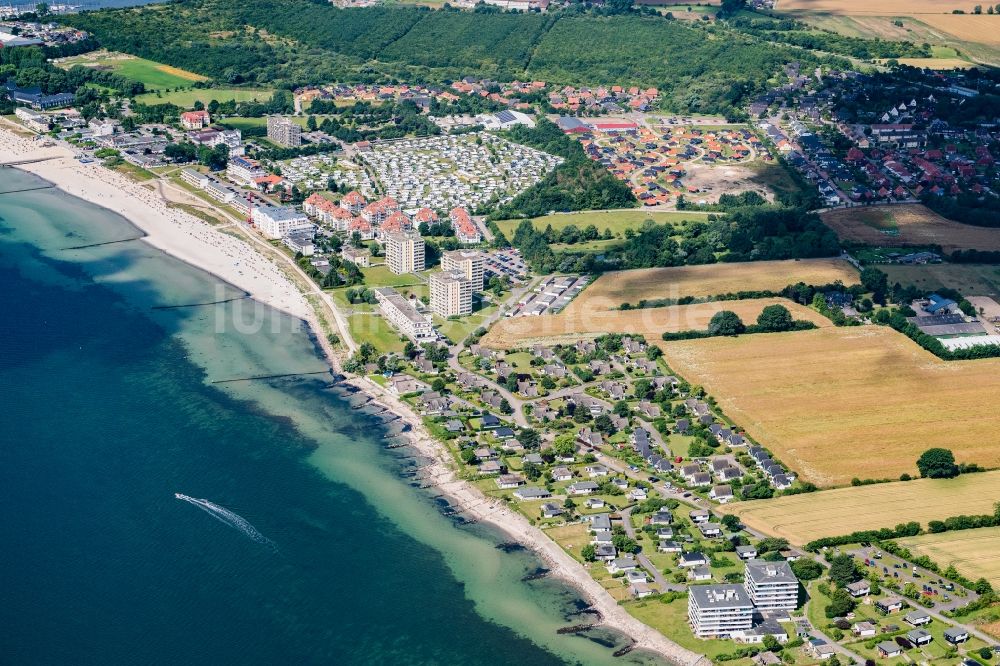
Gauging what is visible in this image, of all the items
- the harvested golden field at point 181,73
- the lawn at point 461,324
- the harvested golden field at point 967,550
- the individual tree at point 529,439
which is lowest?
the harvested golden field at point 967,550

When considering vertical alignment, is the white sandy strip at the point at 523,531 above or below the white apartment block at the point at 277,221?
below

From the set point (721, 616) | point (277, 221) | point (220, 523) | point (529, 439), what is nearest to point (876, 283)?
point (529, 439)

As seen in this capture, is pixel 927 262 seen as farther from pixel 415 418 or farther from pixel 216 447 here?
pixel 216 447

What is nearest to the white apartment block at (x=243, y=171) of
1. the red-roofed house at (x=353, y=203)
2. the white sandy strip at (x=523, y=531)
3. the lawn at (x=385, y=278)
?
the red-roofed house at (x=353, y=203)

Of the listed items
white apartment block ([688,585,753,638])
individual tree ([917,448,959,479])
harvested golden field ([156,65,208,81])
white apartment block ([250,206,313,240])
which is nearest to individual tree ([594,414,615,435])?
individual tree ([917,448,959,479])

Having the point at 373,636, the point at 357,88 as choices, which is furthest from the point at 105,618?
the point at 357,88

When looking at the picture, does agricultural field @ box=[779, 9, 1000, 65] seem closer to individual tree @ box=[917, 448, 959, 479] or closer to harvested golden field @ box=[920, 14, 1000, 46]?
harvested golden field @ box=[920, 14, 1000, 46]

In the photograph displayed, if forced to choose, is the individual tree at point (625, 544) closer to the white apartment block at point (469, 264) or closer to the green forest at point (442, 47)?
the white apartment block at point (469, 264)

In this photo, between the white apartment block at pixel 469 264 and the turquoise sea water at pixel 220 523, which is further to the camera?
the white apartment block at pixel 469 264
